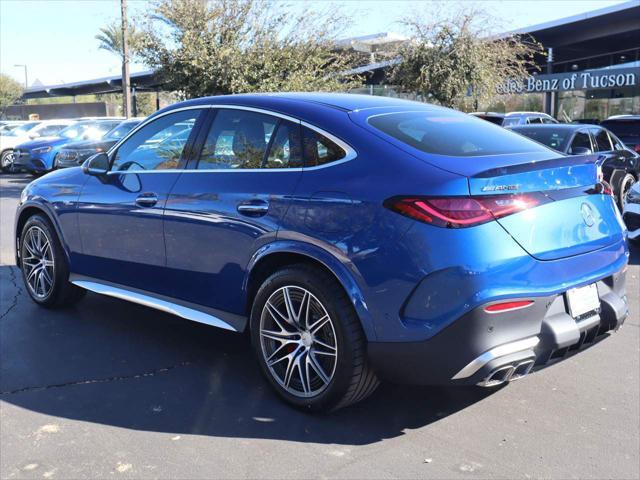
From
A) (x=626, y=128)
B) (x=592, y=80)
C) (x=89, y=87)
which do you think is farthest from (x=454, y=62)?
(x=89, y=87)

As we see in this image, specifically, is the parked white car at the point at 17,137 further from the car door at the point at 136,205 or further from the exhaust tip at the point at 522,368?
the exhaust tip at the point at 522,368

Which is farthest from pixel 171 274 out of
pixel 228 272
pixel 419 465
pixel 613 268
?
pixel 613 268

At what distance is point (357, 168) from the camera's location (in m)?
3.51

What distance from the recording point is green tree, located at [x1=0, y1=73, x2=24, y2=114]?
5806 cm

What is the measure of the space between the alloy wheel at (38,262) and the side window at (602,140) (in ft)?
28.6

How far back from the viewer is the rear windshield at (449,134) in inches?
144

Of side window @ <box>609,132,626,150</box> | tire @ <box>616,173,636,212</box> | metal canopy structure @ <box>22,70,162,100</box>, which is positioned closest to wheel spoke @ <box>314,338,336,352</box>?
tire @ <box>616,173,636,212</box>

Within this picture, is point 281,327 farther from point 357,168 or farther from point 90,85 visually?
point 90,85

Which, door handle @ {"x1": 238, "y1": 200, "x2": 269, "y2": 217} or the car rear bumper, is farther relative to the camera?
door handle @ {"x1": 238, "y1": 200, "x2": 269, "y2": 217}

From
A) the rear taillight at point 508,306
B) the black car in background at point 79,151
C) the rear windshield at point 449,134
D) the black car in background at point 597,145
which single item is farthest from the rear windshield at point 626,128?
the rear taillight at point 508,306

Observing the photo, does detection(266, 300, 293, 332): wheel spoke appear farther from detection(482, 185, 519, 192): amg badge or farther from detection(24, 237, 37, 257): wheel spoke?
detection(24, 237, 37, 257): wheel spoke

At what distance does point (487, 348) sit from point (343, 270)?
798 millimetres

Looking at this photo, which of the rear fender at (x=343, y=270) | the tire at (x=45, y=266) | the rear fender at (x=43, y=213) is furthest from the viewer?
the tire at (x=45, y=266)

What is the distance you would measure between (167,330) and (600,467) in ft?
10.8
